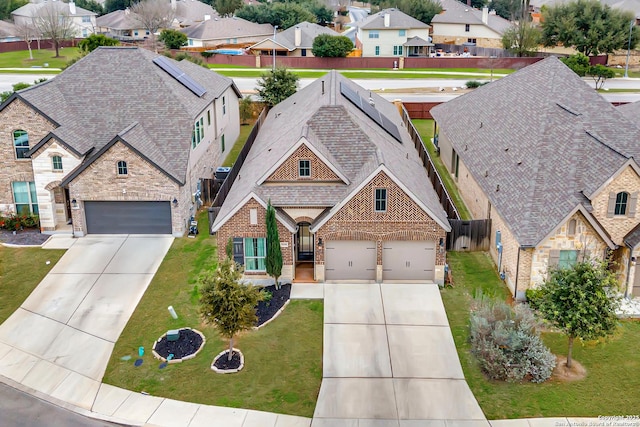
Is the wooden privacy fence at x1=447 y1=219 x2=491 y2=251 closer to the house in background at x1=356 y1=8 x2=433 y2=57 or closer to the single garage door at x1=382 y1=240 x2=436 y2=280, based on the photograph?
the single garage door at x1=382 y1=240 x2=436 y2=280

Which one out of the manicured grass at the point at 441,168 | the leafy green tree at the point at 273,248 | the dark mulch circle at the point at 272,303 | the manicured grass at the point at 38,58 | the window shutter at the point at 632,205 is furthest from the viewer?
the manicured grass at the point at 38,58

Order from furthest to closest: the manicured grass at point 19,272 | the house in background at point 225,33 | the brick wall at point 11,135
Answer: the house in background at point 225,33
the brick wall at point 11,135
the manicured grass at point 19,272

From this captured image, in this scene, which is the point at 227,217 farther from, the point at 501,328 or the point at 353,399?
the point at 501,328

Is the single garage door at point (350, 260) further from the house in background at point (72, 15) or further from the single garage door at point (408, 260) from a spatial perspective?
the house in background at point (72, 15)

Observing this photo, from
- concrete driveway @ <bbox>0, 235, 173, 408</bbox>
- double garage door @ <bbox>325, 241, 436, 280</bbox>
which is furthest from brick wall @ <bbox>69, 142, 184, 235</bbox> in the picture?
double garage door @ <bbox>325, 241, 436, 280</bbox>

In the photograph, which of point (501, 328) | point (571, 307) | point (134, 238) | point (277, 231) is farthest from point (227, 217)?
point (571, 307)

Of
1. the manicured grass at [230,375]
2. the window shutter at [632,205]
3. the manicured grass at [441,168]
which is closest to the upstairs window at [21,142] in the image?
the manicured grass at [230,375]
